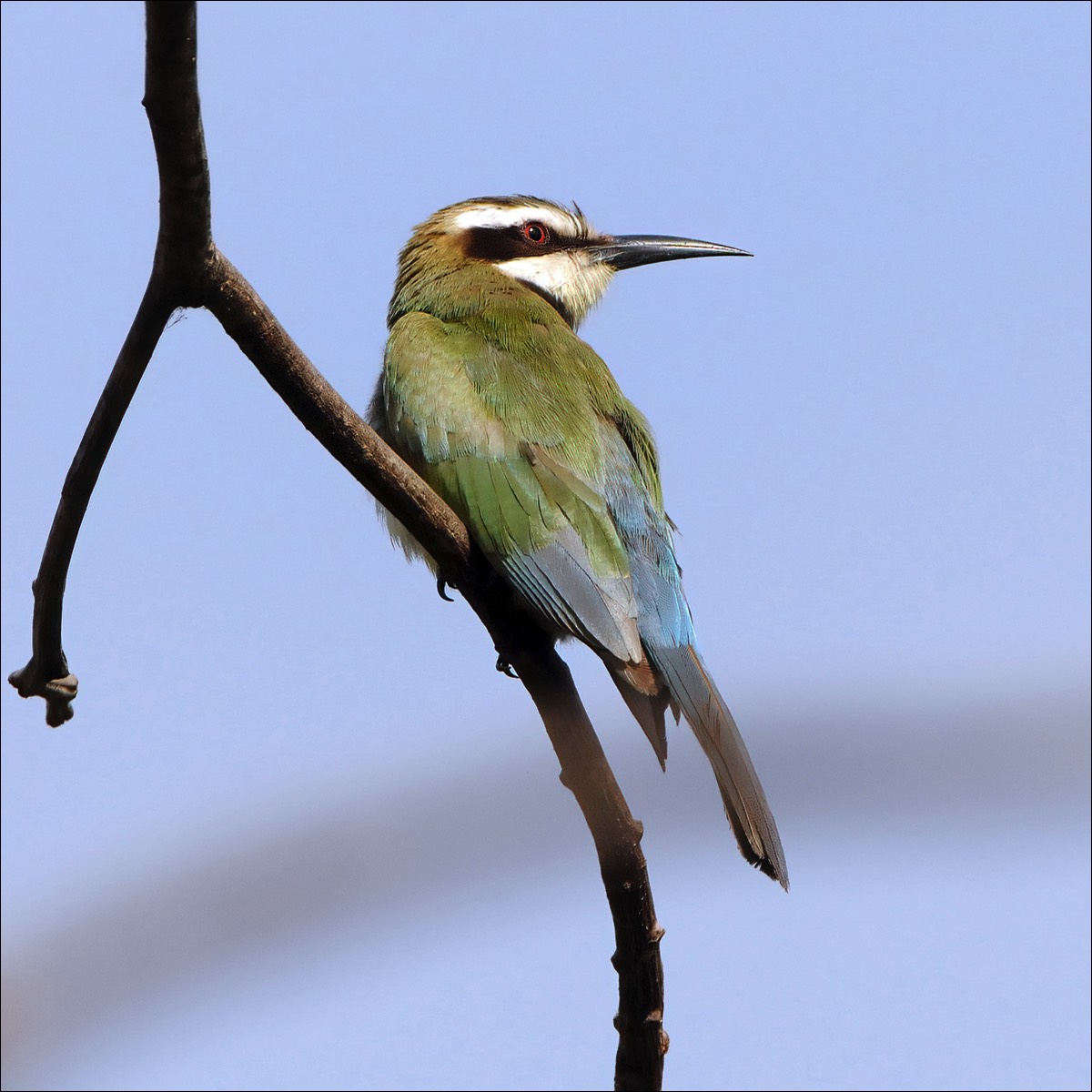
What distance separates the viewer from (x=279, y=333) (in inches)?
86.3

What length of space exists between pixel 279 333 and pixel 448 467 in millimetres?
1109

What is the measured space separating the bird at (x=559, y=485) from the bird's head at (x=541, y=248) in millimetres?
464

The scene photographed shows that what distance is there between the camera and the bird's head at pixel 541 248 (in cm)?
460

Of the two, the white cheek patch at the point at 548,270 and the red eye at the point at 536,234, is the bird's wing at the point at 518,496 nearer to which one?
the white cheek patch at the point at 548,270

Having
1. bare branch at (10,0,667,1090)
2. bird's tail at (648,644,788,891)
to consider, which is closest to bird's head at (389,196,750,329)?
bare branch at (10,0,667,1090)

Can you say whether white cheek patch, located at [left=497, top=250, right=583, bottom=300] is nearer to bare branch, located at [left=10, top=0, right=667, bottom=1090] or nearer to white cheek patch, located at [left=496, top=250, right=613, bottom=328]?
white cheek patch, located at [left=496, top=250, right=613, bottom=328]

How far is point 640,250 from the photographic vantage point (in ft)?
15.9

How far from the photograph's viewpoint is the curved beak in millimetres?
4797

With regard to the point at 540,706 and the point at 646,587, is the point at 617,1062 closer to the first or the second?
the point at 540,706

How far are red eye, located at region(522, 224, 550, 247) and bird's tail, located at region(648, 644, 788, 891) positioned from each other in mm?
2054

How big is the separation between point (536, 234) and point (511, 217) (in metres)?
0.10

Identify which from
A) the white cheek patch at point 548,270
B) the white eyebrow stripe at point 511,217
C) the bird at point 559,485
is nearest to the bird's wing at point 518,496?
the bird at point 559,485

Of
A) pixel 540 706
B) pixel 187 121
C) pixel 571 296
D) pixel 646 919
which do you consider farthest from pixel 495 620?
pixel 571 296

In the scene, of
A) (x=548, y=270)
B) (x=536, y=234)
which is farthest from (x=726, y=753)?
(x=536, y=234)
